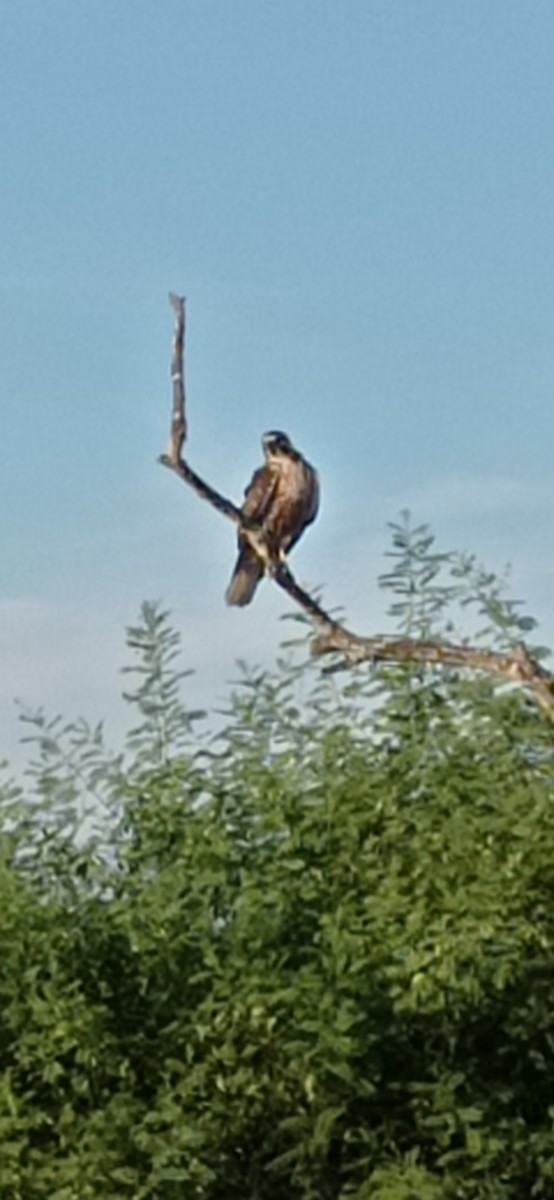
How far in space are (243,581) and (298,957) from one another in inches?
74.6

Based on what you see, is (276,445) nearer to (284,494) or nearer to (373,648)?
(284,494)

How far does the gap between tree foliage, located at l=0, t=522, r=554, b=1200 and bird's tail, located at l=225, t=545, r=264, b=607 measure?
4.02 feet

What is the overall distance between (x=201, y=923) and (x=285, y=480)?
310 centimetres

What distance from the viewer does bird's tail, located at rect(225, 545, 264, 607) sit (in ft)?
30.3

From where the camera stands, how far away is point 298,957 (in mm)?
7609

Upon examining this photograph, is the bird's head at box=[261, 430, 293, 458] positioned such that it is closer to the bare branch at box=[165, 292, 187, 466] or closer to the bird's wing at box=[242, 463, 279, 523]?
the bird's wing at box=[242, 463, 279, 523]

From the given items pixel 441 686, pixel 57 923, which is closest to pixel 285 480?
pixel 441 686

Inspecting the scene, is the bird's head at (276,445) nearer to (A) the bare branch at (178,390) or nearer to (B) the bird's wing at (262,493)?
(B) the bird's wing at (262,493)

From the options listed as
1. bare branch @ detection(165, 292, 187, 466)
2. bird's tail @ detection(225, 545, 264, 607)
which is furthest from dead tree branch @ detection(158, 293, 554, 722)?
bird's tail @ detection(225, 545, 264, 607)

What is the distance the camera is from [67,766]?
7.83 meters

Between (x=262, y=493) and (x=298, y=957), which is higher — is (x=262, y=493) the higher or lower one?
the higher one

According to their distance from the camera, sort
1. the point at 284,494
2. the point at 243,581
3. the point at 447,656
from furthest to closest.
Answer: the point at 284,494 < the point at 243,581 < the point at 447,656

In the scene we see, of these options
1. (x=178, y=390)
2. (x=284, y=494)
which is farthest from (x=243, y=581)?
(x=178, y=390)

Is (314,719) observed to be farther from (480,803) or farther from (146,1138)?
(146,1138)
